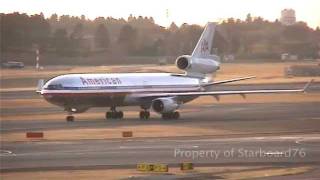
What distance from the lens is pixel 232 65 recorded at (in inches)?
3078

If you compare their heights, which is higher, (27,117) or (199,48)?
(199,48)

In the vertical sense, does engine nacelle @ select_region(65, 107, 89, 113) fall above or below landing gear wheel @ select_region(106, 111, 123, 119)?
above

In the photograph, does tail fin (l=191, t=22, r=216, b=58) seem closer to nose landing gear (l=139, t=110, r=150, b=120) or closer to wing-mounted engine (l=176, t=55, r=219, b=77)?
wing-mounted engine (l=176, t=55, r=219, b=77)

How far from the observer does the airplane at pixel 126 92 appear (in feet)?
135

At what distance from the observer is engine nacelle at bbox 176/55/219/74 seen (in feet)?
153

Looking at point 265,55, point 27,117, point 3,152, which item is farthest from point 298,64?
point 3,152

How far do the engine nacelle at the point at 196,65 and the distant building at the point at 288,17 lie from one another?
32836 millimetres

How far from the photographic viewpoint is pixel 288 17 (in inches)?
3278

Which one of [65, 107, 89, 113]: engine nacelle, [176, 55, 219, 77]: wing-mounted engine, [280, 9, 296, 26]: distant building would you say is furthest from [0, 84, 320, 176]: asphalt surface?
[280, 9, 296, 26]: distant building

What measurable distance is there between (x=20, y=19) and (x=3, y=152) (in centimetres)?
3793

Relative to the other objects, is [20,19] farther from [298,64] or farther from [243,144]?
[243,144]

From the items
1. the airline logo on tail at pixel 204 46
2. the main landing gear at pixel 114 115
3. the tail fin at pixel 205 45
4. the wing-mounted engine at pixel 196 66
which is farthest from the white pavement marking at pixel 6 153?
the airline logo on tail at pixel 204 46

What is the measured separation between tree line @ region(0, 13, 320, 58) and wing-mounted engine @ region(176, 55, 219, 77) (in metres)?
14.6

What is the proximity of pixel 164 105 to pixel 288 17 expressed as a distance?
4498cm
